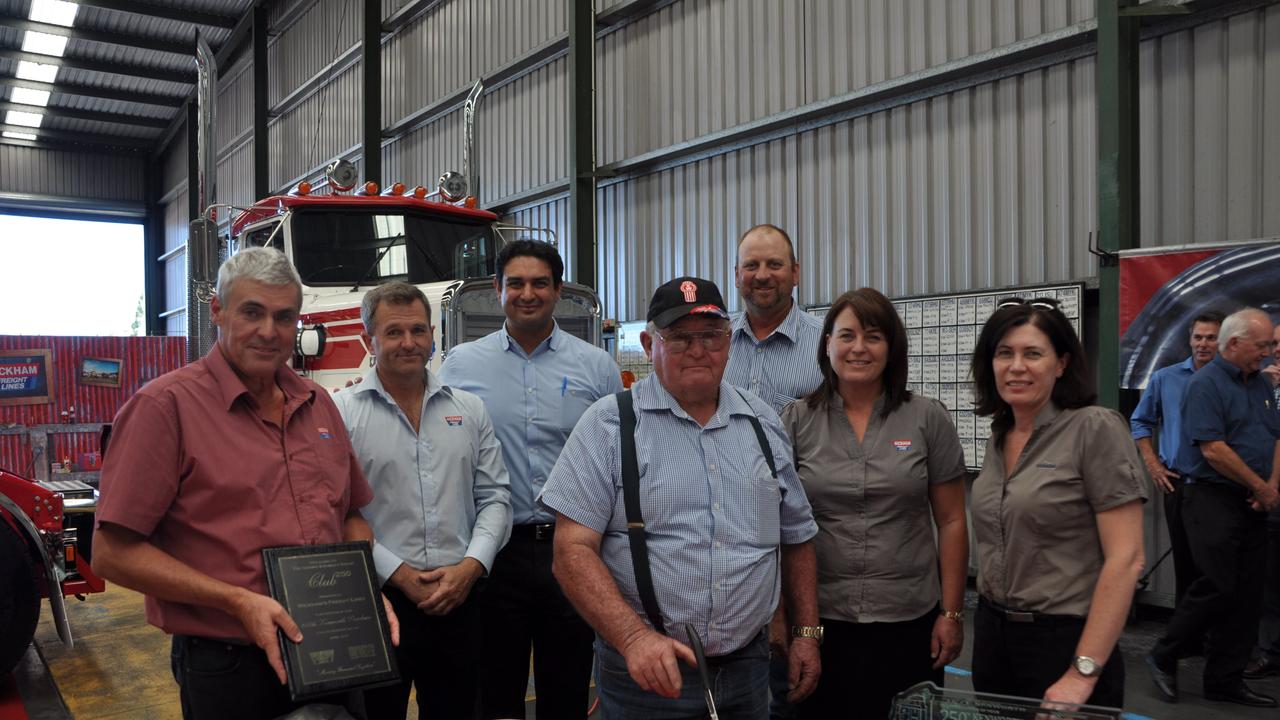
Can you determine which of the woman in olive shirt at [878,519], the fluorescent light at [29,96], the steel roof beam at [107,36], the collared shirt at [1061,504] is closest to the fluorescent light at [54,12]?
the steel roof beam at [107,36]

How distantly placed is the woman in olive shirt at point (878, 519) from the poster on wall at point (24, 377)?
1092 centimetres

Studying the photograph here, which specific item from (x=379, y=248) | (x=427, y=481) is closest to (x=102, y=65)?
(x=379, y=248)

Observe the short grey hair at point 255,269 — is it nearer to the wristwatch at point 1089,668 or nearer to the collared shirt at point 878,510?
the collared shirt at point 878,510

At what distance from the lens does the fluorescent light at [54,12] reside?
17312 millimetres

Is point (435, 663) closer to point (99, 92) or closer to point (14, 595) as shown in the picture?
point (14, 595)

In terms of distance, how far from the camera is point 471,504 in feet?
9.56

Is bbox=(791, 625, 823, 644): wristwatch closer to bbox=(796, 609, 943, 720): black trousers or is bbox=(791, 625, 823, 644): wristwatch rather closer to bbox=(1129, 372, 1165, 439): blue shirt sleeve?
bbox=(796, 609, 943, 720): black trousers

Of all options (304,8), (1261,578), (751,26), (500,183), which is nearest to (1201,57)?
(1261,578)

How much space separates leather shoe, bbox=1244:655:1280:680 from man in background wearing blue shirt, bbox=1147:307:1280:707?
38cm

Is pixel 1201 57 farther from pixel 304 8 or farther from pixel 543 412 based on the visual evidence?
pixel 304 8

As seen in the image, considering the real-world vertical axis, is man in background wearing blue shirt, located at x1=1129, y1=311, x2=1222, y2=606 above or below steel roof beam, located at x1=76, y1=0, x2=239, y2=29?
below

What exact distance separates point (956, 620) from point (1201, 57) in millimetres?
4852

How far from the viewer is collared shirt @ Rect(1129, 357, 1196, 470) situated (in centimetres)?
507

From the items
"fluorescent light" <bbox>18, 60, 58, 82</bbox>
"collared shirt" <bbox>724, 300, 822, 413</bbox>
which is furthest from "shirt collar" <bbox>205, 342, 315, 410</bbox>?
"fluorescent light" <bbox>18, 60, 58, 82</bbox>
